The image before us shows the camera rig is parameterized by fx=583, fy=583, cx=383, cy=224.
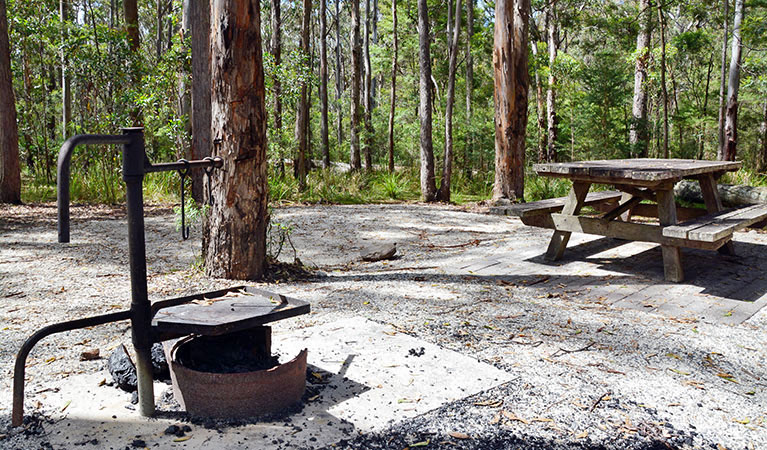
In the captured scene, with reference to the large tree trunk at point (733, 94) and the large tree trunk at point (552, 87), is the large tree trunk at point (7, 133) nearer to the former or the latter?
the large tree trunk at point (552, 87)

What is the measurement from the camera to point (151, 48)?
36719mm

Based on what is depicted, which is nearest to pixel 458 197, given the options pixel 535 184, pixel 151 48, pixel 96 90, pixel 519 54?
pixel 535 184

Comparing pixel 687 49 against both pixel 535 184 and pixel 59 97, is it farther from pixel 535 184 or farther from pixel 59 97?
pixel 59 97

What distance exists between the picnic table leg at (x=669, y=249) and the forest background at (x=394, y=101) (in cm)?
642

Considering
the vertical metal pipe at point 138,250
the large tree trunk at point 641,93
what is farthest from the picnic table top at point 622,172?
the large tree trunk at point 641,93

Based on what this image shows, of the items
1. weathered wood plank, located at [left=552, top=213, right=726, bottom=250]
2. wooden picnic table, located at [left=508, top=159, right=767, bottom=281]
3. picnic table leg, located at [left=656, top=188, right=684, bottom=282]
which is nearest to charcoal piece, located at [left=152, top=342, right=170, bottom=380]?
wooden picnic table, located at [left=508, top=159, right=767, bottom=281]

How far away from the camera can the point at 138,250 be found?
2385mm

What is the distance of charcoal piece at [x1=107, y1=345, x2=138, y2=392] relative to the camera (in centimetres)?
276

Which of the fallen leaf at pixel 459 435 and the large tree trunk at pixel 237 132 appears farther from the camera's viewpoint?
the large tree trunk at pixel 237 132

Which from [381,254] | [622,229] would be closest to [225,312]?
[622,229]

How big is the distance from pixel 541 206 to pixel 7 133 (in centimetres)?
933

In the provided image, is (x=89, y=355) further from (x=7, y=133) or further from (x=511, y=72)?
(x=7, y=133)

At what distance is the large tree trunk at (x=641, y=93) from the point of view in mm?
15758

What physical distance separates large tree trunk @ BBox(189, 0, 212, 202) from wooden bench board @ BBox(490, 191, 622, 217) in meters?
3.87
